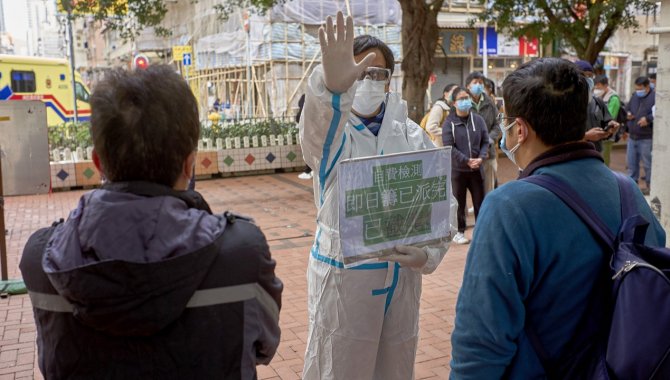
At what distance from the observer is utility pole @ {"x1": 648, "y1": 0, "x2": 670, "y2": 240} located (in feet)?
13.1

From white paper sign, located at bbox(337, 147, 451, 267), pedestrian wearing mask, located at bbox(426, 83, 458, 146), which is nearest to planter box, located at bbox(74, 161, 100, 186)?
pedestrian wearing mask, located at bbox(426, 83, 458, 146)

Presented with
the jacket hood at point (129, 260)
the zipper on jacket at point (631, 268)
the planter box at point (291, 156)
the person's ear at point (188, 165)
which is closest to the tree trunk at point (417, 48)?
the planter box at point (291, 156)

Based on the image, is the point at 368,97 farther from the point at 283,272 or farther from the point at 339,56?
the point at 283,272

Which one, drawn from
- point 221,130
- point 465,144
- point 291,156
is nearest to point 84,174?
point 221,130

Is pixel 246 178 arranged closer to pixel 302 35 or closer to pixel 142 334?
pixel 302 35

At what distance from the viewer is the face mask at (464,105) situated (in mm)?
7105

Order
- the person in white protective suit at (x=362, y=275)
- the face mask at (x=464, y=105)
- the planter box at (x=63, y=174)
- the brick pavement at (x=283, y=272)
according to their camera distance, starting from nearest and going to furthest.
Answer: the person in white protective suit at (x=362, y=275) → the brick pavement at (x=283, y=272) → the face mask at (x=464, y=105) → the planter box at (x=63, y=174)

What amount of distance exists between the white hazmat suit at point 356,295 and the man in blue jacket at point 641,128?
8.76 m

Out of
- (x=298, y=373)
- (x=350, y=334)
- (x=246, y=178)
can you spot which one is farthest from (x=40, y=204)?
(x=350, y=334)

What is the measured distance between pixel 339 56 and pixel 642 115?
9.53m

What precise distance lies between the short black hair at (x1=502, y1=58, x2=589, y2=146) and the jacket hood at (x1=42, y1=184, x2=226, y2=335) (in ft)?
3.04

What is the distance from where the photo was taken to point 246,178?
13.0m

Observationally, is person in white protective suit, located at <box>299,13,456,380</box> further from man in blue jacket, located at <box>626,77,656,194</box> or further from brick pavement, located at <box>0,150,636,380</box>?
man in blue jacket, located at <box>626,77,656,194</box>

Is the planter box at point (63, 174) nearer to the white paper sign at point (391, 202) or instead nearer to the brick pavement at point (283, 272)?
the brick pavement at point (283, 272)
